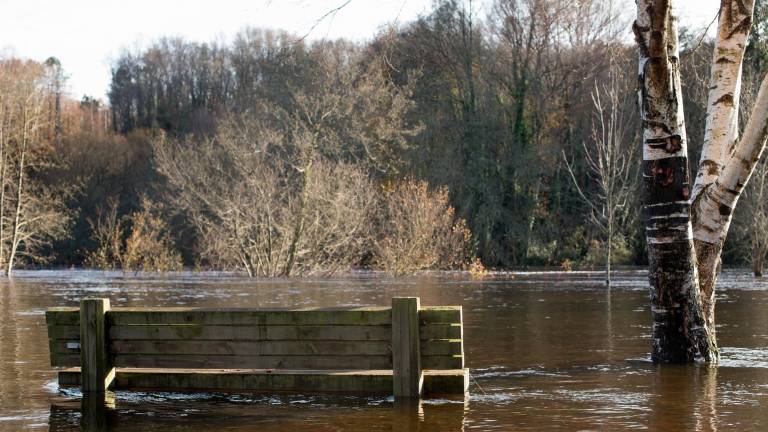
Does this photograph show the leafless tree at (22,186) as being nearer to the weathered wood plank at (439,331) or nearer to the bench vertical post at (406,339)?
the bench vertical post at (406,339)

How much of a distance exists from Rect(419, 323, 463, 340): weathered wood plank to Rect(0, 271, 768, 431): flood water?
2.39 feet

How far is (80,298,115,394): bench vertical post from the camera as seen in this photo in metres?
11.1

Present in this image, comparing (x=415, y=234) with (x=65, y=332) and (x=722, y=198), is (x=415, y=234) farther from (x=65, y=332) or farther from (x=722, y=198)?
(x=65, y=332)

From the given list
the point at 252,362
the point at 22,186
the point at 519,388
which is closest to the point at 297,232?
the point at 22,186

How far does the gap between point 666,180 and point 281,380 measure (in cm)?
561

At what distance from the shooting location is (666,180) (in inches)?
523

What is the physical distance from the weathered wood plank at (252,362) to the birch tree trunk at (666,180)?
4642 mm

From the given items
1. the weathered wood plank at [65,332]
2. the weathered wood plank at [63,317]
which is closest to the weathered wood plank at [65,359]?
the weathered wood plank at [65,332]

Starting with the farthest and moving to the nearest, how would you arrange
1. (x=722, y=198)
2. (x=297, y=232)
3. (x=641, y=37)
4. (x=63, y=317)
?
(x=297, y=232), (x=722, y=198), (x=641, y=37), (x=63, y=317)

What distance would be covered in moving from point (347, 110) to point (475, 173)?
7.93 meters

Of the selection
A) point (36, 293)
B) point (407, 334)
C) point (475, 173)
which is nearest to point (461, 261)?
point (475, 173)

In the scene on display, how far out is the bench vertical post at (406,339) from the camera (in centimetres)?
1038

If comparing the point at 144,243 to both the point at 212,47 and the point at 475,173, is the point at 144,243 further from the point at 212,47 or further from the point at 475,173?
the point at 212,47

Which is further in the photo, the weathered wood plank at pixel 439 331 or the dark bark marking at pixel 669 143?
the dark bark marking at pixel 669 143
